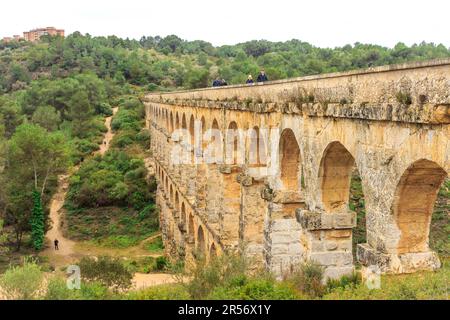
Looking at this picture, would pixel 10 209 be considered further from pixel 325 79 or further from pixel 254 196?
pixel 325 79

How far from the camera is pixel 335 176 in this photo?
988cm

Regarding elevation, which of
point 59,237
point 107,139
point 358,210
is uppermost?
point 107,139

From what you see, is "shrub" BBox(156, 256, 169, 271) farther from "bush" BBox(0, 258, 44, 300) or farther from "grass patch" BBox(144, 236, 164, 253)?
"bush" BBox(0, 258, 44, 300)

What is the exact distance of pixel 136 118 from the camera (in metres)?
60.2

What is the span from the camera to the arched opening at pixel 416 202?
6793 millimetres

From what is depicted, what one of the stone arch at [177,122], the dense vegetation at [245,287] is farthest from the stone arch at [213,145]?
the stone arch at [177,122]

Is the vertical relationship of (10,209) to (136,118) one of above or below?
below

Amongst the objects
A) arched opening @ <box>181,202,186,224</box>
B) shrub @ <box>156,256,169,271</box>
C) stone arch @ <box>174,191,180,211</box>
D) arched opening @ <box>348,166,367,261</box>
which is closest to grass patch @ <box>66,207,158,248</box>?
stone arch @ <box>174,191,180,211</box>

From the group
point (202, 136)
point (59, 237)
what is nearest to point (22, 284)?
point (202, 136)

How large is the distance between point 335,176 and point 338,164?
275mm

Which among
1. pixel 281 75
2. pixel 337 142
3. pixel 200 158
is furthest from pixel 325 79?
pixel 281 75

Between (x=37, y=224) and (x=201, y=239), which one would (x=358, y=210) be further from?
(x=37, y=224)

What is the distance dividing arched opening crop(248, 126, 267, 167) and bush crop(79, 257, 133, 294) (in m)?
4.93

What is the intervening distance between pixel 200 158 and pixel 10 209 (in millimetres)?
15482
